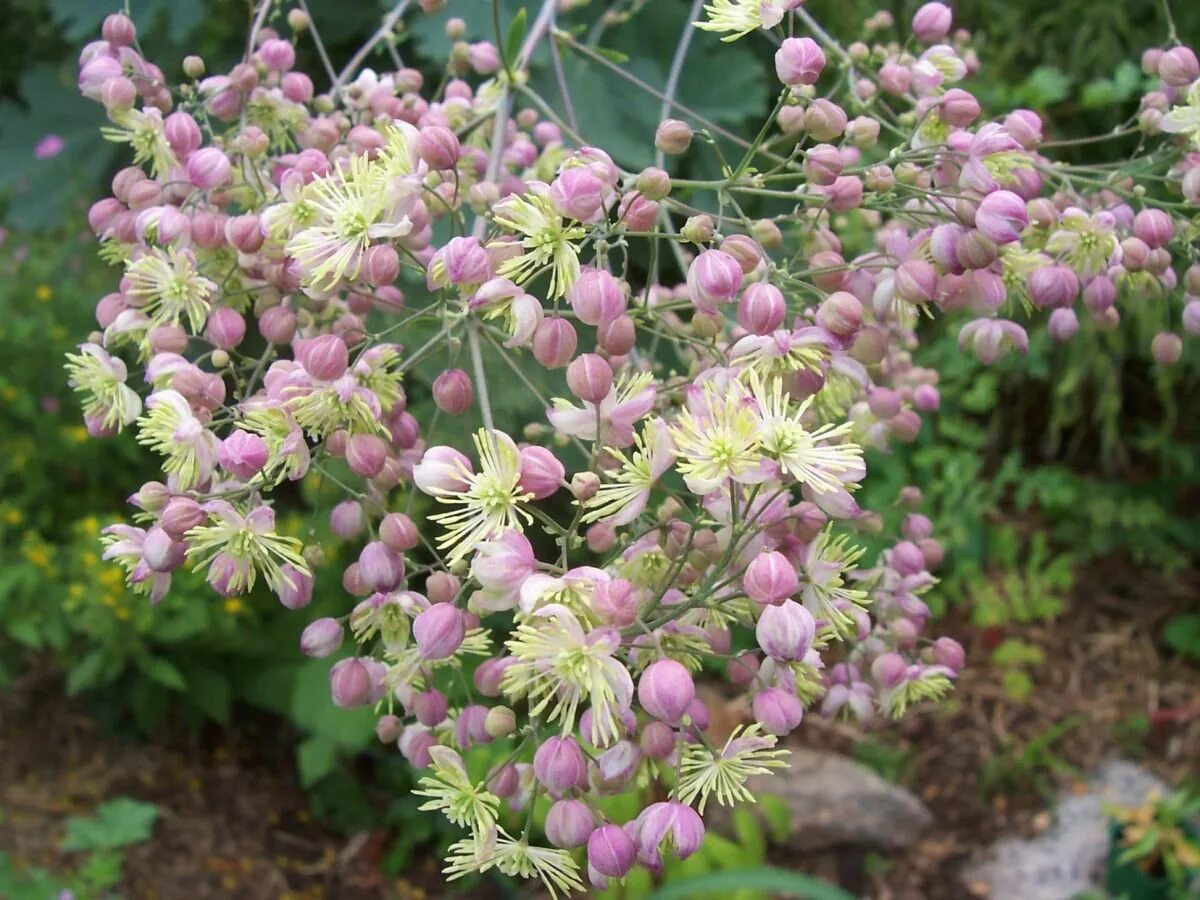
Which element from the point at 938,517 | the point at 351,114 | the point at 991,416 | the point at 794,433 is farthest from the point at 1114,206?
the point at 991,416

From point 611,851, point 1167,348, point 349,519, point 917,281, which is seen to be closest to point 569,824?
point 611,851

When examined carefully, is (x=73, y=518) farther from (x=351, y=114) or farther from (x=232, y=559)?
(x=232, y=559)

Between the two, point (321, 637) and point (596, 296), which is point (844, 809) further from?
point (596, 296)

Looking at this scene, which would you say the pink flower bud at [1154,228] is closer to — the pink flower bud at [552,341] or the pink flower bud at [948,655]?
the pink flower bud at [948,655]

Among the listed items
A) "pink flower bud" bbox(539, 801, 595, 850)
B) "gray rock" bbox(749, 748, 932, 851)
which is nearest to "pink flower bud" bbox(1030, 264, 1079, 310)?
"pink flower bud" bbox(539, 801, 595, 850)

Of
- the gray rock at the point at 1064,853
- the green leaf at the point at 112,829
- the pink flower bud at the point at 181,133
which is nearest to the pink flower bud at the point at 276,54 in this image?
the pink flower bud at the point at 181,133
